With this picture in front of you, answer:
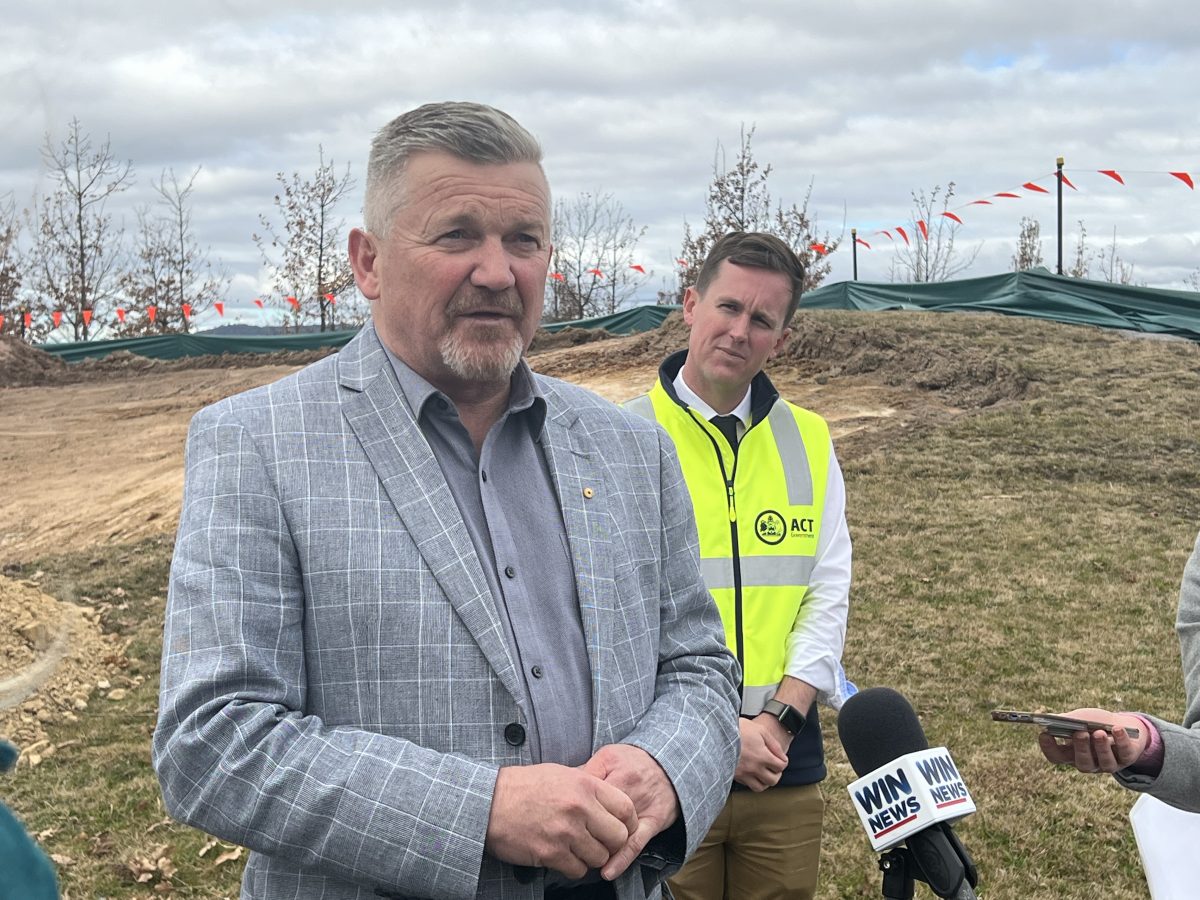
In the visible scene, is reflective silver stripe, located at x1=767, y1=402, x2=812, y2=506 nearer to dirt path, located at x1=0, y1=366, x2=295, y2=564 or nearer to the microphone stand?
the microphone stand

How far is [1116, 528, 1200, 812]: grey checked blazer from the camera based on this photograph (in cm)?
239

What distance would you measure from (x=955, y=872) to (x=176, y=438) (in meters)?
16.4

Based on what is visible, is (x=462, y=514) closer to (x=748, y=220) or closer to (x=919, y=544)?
(x=919, y=544)

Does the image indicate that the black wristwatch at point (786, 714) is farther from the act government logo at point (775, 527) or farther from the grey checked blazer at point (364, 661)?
the grey checked blazer at point (364, 661)

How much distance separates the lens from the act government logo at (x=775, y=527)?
11.1 ft

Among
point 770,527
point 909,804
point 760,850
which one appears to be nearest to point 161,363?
point 770,527

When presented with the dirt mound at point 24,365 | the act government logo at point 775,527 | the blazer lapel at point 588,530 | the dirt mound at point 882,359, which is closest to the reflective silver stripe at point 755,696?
the act government logo at point 775,527

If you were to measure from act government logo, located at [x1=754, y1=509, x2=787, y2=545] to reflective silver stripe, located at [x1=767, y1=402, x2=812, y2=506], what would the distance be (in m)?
0.07

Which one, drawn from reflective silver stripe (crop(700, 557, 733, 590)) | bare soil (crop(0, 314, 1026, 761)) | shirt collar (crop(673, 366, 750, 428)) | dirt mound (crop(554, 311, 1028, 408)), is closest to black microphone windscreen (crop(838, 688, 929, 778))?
reflective silver stripe (crop(700, 557, 733, 590))

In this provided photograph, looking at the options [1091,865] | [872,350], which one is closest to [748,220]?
[872,350]

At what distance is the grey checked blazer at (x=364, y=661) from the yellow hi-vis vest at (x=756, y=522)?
40.3 inches

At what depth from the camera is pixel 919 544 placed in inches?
420

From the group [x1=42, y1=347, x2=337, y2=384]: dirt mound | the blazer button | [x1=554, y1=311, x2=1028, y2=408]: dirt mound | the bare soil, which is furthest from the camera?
[x1=42, y1=347, x2=337, y2=384]: dirt mound

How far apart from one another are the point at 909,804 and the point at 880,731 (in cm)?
27
